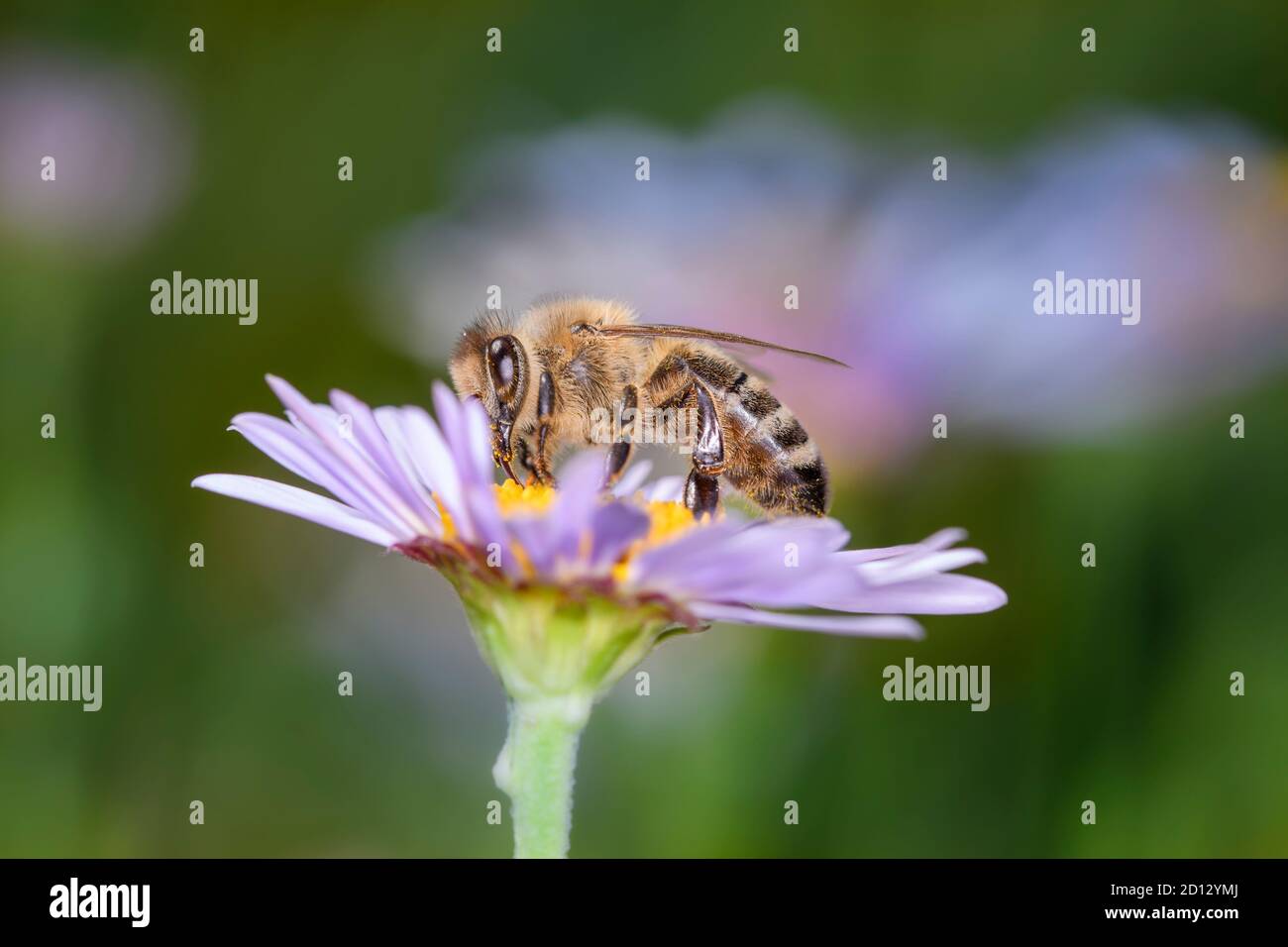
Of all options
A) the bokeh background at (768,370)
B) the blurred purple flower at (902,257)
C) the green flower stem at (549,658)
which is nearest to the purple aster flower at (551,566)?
the green flower stem at (549,658)

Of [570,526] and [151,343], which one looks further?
[151,343]

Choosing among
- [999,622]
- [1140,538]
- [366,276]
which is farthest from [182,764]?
[1140,538]

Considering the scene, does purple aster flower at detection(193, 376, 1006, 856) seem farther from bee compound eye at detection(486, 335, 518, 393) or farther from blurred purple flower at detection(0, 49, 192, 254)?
blurred purple flower at detection(0, 49, 192, 254)

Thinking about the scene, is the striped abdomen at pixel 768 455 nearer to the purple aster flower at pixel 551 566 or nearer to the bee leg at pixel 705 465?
the bee leg at pixel 705 465

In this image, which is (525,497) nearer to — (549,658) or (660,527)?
(660,527)

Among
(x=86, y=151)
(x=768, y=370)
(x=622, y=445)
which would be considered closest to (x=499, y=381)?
(x=622, y=445)

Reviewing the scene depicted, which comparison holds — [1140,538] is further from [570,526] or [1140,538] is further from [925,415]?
Answer: [570,526]

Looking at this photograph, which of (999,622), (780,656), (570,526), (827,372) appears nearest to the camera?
(570,526)

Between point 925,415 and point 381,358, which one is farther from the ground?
point 381,358
